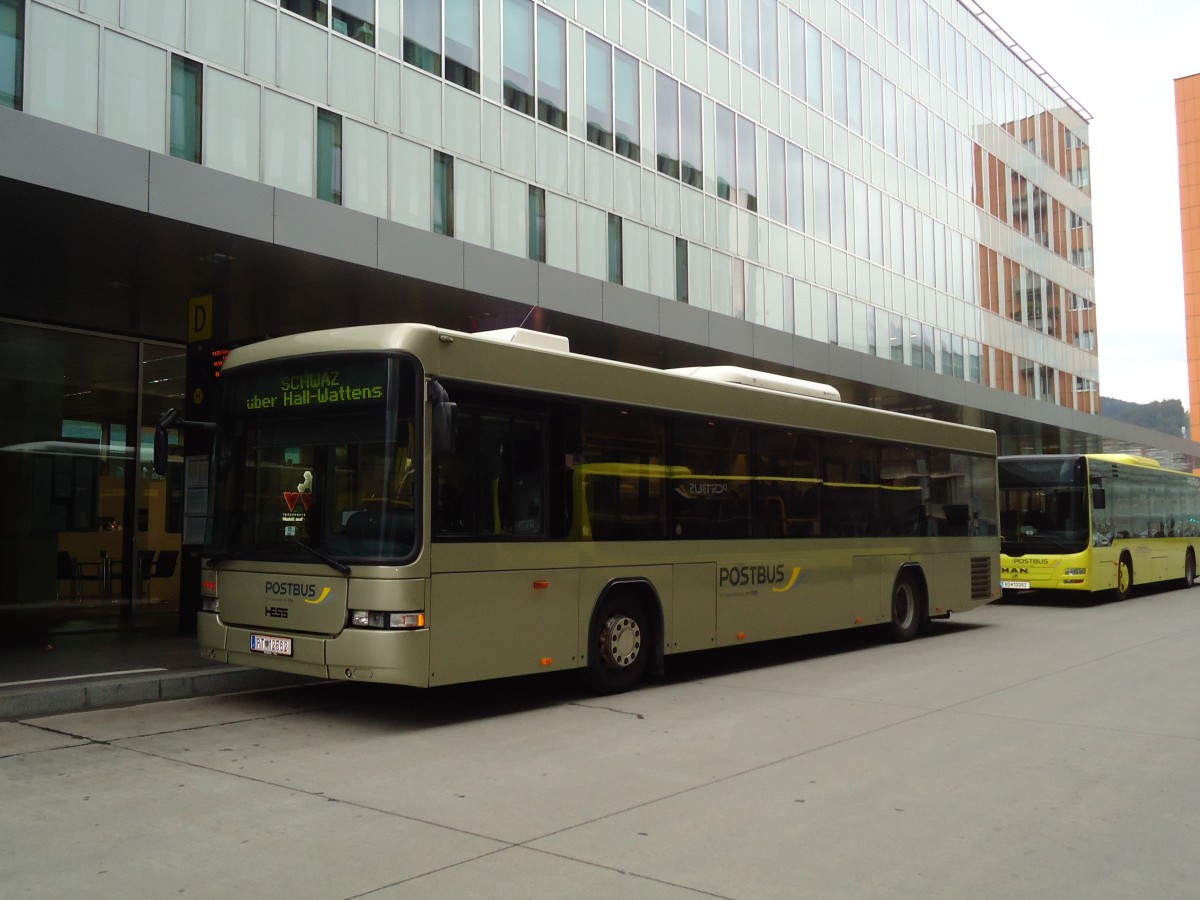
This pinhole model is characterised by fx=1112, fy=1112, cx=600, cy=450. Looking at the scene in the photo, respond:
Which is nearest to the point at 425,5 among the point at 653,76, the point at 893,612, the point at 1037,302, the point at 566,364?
the point at 653,76

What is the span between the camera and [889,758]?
24.5ft

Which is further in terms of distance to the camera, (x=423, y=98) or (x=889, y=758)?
(x=423, y=98)

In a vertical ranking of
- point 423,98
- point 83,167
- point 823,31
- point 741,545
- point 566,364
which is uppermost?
point 823,31

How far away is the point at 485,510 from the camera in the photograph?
905 centimetres

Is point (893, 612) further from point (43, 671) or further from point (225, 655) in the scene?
point (43, 671)

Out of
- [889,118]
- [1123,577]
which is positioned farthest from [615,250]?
[889,118]

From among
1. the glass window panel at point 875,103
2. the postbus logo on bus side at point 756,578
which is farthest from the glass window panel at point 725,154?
the postbus logo on bus side at point 756,578

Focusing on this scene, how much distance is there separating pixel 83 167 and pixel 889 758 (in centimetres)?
897

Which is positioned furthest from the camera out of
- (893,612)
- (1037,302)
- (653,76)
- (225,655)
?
(1037,302)

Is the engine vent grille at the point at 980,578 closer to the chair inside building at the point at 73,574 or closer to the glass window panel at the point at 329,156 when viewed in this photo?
the glass window panel at the point at 329,156

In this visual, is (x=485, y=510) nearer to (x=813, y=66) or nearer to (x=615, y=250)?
(x=615, y=250)

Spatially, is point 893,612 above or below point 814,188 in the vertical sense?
below

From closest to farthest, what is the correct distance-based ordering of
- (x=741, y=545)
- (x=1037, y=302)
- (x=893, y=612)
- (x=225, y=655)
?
(x=225, y=655) < (x=741, y=545) < (x=893, y=612) < (x=1037, y=302)

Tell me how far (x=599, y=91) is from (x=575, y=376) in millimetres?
13140
